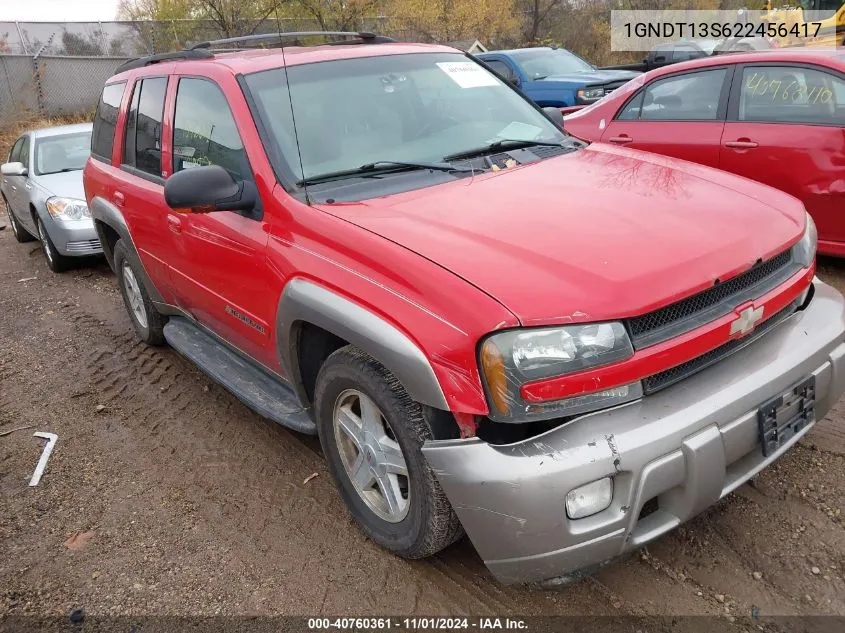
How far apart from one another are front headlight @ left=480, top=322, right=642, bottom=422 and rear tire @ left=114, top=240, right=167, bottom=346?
126 inches

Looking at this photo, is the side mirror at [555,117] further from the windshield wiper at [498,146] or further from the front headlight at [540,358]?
the front headlight at [540,358]

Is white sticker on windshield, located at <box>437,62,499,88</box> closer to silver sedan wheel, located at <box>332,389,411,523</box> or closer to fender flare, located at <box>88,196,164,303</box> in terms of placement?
silver sedan wheel, located at <box>332,389,411,523</box>

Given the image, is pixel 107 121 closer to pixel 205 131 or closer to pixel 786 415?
pixel 205 131

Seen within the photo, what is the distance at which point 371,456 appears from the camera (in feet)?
8.70

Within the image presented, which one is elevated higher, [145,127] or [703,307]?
[145,127]

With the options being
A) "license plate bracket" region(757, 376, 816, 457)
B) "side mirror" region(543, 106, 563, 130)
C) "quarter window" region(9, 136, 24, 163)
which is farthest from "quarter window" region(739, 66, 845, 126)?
"quarter window" region(9, 136, 24, 163)

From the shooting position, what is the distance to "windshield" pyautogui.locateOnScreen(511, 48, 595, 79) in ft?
38.4

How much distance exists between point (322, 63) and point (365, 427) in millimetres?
Result: 1798

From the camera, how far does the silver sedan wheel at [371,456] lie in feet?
8.38

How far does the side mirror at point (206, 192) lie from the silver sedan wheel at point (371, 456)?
3.04ft

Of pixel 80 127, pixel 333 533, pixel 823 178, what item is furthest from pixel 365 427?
pixel 80 127

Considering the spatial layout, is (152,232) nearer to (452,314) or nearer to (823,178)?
(452,314)

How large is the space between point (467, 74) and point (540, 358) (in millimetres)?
2198

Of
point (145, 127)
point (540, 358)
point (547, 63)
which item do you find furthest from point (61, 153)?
point (540, 358)
